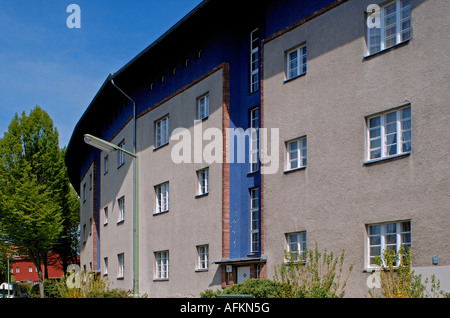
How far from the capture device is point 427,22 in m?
14.5

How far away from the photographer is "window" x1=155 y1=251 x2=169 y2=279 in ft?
85.5

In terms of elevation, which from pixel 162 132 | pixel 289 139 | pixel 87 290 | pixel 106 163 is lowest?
pixel 87 290

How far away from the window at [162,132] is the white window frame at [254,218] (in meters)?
6.59

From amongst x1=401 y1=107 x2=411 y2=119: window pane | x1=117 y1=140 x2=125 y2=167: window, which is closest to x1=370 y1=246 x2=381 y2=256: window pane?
x1=401 y1=107 x2=411 y2=119: window pane

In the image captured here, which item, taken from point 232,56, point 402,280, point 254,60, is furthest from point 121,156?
point 402,280

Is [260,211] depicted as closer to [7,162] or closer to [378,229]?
[378,229]

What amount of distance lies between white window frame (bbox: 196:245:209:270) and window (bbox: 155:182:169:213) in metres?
3.53

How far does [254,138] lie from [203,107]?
3657mm

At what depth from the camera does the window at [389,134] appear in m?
15.0

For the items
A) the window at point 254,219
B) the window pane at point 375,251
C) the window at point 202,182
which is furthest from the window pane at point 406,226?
the window at point 202,182

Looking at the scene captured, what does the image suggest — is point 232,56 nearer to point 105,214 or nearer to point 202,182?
point 202,182

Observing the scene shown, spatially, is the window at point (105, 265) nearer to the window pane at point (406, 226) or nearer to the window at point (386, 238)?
the window at point (386, 238)

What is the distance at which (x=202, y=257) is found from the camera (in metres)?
23.2
